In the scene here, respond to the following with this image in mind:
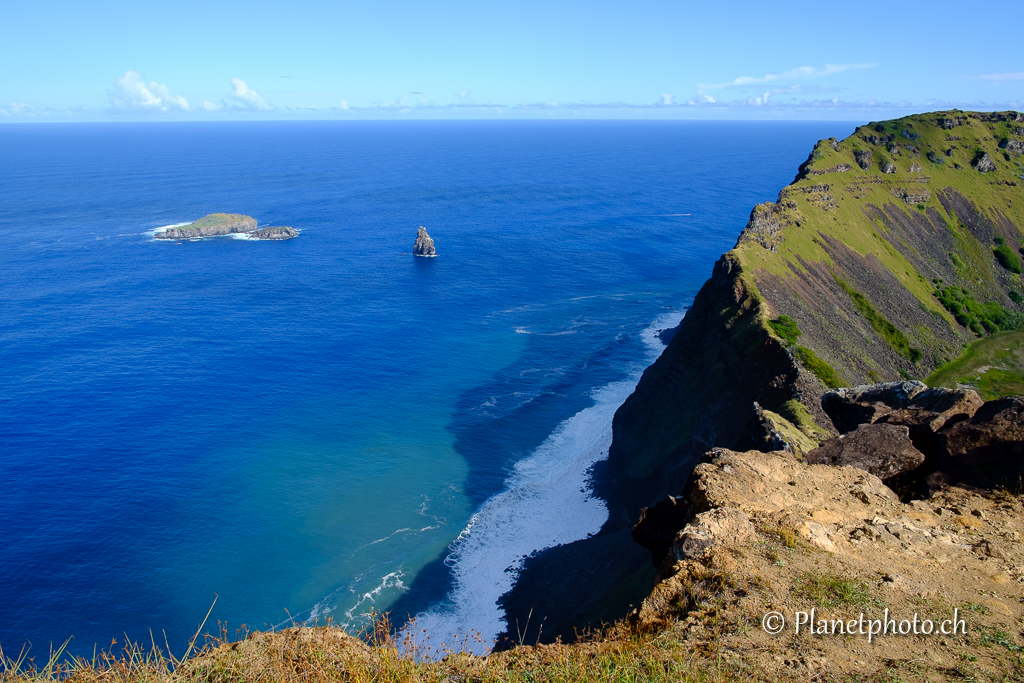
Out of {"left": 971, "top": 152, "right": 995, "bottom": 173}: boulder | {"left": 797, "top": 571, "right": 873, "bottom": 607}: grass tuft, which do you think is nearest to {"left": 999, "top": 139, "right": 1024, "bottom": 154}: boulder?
{"left": 971, "top": 152, "right": 995, "bottom": 173}: boulder

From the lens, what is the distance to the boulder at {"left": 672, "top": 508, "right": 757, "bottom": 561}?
20688 millimetres

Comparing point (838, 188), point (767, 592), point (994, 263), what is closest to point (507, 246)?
point (838, 188)

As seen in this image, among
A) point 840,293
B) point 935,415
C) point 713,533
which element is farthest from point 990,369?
point 713,533

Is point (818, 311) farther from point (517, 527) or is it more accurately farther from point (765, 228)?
point (517, 527)

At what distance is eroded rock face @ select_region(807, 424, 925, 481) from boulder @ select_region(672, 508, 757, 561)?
9.74m

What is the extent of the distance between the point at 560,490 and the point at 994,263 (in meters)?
97.5

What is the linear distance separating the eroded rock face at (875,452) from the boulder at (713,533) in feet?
32.0

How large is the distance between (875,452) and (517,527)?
38.3 metres

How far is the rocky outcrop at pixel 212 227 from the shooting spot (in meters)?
166

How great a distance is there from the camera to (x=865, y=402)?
4106cm

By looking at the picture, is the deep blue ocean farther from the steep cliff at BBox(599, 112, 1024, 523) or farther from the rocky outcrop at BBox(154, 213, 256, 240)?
the rocky outcrop at BBox(154, 213, 256, 240)

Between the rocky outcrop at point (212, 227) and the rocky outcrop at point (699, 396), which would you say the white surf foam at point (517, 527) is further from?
the rocky outcrop at point (212, 227)

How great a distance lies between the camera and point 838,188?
4264 inches

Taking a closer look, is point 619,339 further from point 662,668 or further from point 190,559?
point 662,668
